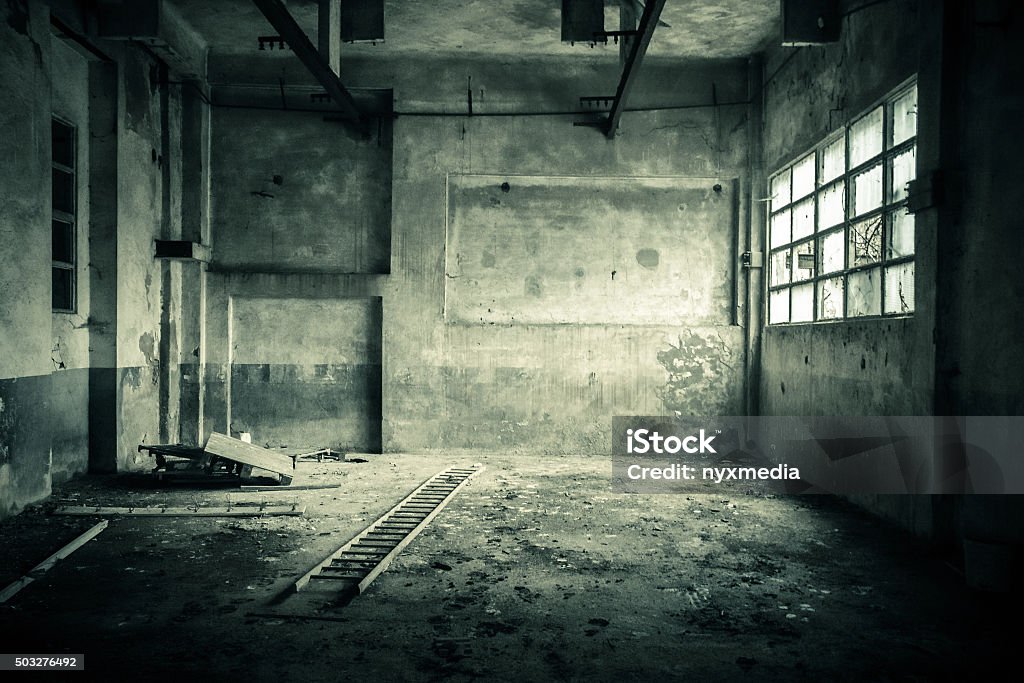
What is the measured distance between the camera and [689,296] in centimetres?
942

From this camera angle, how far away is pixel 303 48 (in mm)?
6707

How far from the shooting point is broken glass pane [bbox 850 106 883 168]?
6.14m

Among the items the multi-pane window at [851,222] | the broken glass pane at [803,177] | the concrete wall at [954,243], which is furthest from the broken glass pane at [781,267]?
the concrete wall at [954,243]

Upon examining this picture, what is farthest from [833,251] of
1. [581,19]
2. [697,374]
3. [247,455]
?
[247,455]

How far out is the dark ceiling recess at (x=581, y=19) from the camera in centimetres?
716

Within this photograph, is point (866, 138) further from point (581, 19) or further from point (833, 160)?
point (581, 19)

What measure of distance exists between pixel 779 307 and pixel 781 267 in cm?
49

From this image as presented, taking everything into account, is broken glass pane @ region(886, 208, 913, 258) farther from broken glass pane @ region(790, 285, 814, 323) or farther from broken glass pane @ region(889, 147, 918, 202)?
broken glass pane @ region(790, 285, 814, 323)

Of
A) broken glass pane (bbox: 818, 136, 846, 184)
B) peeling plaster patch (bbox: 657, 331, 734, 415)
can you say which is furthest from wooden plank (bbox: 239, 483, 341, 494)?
broken glass pane (bbox: 818, 136, 846, 184)

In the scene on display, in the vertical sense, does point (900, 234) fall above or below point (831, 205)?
below

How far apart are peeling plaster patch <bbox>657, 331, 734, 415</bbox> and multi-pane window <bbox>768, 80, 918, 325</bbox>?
3.04 feet

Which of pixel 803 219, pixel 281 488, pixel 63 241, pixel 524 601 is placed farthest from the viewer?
pixel 803 219

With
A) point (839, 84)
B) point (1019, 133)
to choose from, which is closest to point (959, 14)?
point (1019, 133)

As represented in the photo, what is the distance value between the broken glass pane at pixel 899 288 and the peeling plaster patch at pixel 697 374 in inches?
136
